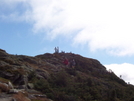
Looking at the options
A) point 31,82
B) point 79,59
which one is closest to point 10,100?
point 31,82

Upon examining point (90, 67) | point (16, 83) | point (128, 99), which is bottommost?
point (128, 99)

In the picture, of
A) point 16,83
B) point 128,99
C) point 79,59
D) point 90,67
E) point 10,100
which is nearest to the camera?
point 10,100

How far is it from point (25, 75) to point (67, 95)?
6.76 metres

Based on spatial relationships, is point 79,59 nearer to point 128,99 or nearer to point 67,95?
point 128,99

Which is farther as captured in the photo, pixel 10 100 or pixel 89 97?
pixel 89 97

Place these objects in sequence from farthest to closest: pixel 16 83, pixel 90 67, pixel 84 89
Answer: pixel 90 67 → pixel 84 89 → pixel 16 83

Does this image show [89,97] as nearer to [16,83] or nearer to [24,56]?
[16,83]

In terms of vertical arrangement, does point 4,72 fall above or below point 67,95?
above

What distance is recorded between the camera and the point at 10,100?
50.7 ft

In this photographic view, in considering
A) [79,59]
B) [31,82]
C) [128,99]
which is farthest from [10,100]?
[79,59]

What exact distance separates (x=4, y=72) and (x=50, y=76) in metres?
8.39

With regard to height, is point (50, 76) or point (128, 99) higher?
point (50, 76)

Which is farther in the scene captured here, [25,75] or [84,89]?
[84,89]

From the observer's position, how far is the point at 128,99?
32.0 meters
